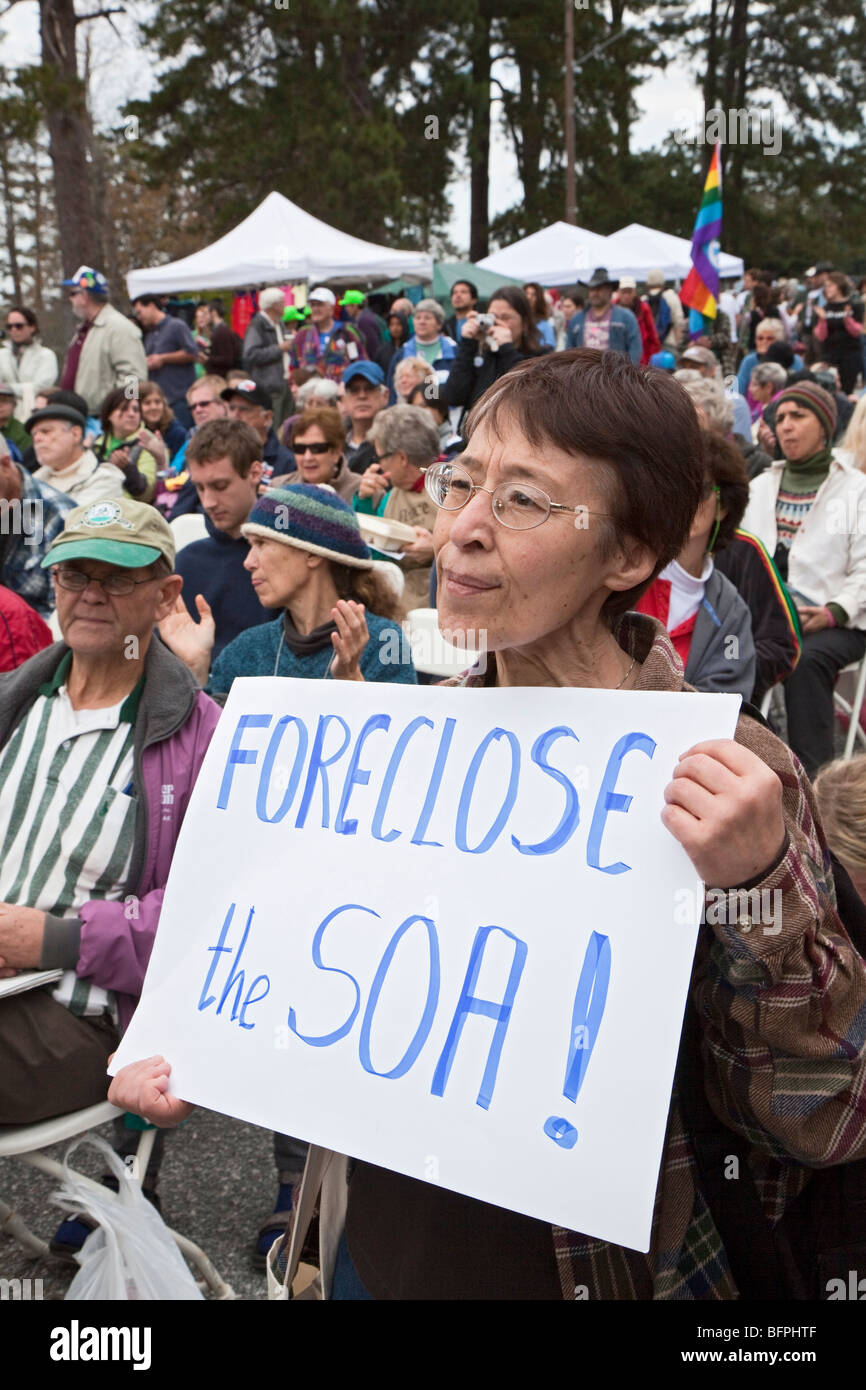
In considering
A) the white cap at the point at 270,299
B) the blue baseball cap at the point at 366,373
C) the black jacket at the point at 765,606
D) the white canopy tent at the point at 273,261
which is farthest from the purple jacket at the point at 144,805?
the white canopy tent at the point at 273,261

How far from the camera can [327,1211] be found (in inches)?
60.3

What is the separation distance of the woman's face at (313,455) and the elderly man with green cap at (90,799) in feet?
10.1

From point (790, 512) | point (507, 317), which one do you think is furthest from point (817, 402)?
point (507, 317)

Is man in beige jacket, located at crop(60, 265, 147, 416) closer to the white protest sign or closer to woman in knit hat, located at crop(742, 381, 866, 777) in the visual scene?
woman in knit hat, located at crop(742, 381, 866, 777)

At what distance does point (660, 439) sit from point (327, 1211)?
3.32 feet

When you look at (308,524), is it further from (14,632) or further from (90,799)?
(90,799)

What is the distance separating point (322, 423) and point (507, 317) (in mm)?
1940

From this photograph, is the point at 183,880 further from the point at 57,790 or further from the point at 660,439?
the point at 57,790

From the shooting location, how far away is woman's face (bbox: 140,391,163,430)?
8.75 m

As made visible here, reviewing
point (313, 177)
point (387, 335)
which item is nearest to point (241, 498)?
point (387, 335)

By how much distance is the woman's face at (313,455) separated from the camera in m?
5.72

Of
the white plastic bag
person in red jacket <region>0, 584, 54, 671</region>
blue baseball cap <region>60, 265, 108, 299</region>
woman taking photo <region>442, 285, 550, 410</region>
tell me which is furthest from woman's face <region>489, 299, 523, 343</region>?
the white plastic bag

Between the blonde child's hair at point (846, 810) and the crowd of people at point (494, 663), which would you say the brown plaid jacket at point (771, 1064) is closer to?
the crowd of people at point (494, 663)

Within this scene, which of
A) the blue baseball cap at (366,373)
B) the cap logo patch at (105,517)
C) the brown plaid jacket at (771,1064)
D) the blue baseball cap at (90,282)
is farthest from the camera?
the blue baseball cap at (90,282)
